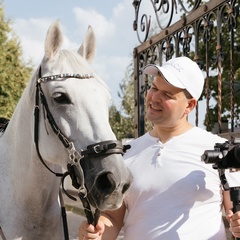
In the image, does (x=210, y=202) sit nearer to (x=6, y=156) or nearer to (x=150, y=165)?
(x=150, y=165)

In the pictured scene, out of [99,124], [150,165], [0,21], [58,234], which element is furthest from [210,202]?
[0,21]

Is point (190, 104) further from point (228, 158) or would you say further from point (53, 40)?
point (53, 40)

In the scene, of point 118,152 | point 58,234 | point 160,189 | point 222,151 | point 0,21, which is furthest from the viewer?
point 0,21

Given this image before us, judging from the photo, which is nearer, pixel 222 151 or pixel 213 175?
pixel 222 151

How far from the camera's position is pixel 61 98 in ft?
8.47

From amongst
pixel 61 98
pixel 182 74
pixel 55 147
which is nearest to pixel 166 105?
pixel 182 74

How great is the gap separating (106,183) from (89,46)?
101 cm

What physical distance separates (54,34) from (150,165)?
97cm

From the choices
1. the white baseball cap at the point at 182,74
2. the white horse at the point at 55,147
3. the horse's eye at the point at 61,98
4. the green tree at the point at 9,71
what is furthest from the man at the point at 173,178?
the green tree at the point at 9,71

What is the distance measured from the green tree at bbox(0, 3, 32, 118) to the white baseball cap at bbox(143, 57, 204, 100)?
21.0 metres

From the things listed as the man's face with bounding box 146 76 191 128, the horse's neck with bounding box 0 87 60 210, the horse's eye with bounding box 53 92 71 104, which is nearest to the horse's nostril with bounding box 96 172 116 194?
the man's face with bounding box 146 76 191 128

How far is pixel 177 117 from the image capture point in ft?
Result: 7.50

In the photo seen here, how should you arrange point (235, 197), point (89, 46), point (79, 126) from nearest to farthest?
point (235, 197) → point (79, 126) → point (89, 46)

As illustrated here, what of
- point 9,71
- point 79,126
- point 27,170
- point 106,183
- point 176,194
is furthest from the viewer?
point 9,71
